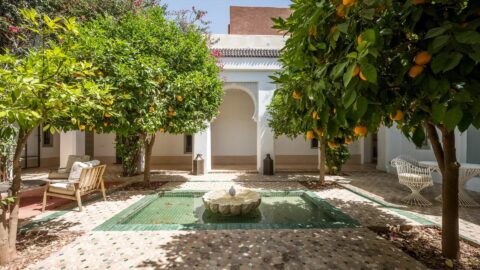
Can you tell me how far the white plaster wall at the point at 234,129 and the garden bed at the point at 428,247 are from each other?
35.4ft

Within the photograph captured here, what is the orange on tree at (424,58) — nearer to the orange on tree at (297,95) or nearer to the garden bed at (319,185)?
the orange on tree at (297,95)

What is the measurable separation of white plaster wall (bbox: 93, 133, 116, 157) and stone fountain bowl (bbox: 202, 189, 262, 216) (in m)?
11.8

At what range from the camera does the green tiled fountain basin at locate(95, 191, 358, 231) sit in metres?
4.28

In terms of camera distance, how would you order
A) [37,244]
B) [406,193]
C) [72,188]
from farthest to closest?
[406,193], [72,188], [37,244]

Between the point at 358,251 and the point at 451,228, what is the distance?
1.16 meters

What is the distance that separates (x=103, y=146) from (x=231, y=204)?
1276 centimetres

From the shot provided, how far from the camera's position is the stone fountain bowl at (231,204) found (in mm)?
4930

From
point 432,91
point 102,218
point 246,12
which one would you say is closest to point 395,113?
point 432,91

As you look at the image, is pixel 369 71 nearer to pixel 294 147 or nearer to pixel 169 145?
pixel 294 147

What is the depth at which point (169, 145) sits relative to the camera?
14.7 meters

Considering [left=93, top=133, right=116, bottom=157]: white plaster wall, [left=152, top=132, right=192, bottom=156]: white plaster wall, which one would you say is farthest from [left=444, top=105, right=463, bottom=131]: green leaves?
[left=93, top=133, right=116, bottom=157]: white plaster wall

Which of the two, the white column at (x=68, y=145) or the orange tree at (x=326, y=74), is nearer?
the orange tree at (x=326, y=74)

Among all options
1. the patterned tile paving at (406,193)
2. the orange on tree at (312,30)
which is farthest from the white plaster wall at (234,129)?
the orange on tree at (312,30)

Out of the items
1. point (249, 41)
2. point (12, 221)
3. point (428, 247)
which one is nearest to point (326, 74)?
point (428, 247)
